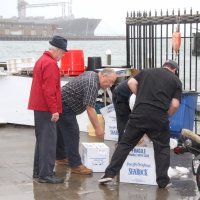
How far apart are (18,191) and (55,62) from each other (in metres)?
1.59

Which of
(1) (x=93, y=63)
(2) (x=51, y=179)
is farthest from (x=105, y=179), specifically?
(1) (x=93, y=63)

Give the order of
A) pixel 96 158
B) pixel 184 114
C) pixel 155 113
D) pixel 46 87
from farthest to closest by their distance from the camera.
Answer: pixel 184 114 → pixel 96 158 → pixel 46 87 → pixel 155 113

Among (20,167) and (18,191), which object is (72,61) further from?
(18,191)

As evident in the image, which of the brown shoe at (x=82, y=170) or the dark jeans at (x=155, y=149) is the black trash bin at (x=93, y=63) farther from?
the dark jeans at (x=155, y=149)

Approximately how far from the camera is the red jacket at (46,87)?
601cm

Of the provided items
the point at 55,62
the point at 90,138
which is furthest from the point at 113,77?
the point at 90,138

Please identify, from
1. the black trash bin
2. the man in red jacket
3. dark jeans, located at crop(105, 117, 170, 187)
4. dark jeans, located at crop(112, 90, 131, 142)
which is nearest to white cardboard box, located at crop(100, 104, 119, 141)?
the black trash bin

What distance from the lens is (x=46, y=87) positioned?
6012 millimetres

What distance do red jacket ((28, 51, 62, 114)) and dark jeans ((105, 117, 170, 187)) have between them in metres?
0.90

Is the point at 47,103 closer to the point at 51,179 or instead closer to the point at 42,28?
the point at 51,179

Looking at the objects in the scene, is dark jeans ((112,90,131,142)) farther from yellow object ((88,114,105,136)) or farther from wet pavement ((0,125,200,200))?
yellow object ((88,114,105,136))

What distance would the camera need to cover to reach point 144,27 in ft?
35.5

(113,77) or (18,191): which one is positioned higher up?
(113,77)

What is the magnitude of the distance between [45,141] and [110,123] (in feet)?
9.77
